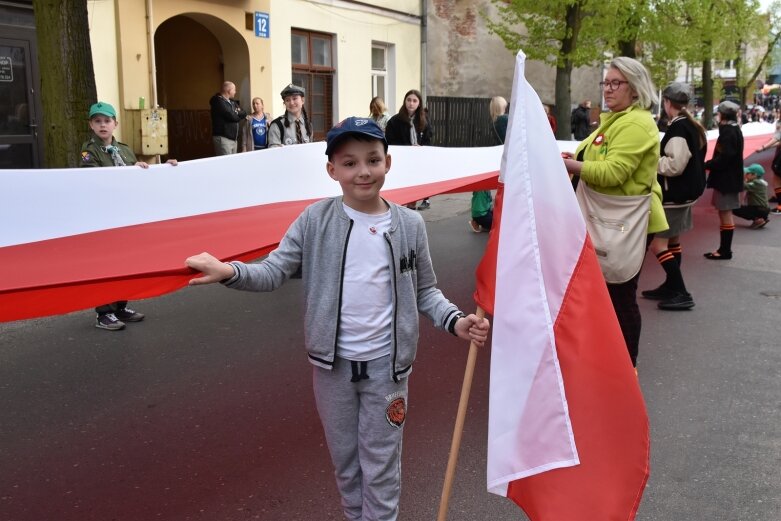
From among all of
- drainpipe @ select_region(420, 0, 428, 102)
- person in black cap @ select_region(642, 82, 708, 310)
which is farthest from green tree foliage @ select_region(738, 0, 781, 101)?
person in black cap @ select_region(642, 82, 708, 310)

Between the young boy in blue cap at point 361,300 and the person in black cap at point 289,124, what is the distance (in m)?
5.67

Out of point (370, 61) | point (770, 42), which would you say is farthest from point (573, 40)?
point (770, 42)

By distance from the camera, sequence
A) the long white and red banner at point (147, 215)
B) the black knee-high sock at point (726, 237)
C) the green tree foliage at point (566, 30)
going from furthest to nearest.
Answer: the green tree foliage at point (566, 30)
the black knee-high sock at point (726, 237)
the long white and red banner at point (147, 215)

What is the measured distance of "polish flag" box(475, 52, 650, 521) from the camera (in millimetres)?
2418

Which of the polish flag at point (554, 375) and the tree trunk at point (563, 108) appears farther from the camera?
the tree trunk at point (563, 108)

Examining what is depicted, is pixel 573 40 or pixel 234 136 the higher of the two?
Answer: pixel 573 40

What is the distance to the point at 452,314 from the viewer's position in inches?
108

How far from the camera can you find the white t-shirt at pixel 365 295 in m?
2.60

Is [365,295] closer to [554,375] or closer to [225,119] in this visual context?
[554,375]

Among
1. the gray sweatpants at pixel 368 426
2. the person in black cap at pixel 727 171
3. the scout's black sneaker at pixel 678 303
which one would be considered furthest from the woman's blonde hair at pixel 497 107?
the gray sweatpants at pixel 368 426

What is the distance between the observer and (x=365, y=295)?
8.52 feet

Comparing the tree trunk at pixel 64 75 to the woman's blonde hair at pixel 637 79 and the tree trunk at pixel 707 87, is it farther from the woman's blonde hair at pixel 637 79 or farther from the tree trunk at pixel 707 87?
the tree trunk at pixel 707 87

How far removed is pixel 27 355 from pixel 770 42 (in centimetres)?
4255

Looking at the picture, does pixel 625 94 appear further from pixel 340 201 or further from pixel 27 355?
pixel 27 355
